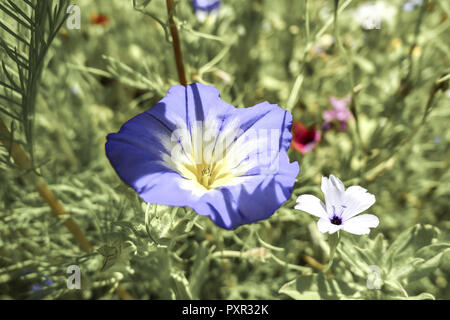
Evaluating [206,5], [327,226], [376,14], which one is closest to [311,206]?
[327,226]

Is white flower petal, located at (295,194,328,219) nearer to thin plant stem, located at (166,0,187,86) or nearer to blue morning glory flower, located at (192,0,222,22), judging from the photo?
thin plant stem, located at (166,0,187,86)

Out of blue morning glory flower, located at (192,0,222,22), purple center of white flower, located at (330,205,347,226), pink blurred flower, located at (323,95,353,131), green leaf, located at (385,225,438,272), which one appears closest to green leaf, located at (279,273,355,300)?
green leaf, located at (385,225,438,272)

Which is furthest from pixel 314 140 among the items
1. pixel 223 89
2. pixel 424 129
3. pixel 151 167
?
pixel 151 167

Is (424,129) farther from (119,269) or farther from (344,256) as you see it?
(119,269)

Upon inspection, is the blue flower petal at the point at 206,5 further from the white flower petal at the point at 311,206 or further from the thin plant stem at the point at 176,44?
the white flower petal at the point at 311,206

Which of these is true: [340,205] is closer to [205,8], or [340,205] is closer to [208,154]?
[208,154]

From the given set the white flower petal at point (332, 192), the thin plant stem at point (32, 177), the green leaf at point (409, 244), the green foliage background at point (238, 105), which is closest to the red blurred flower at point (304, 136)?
the green foliage background at point (238, 105)
